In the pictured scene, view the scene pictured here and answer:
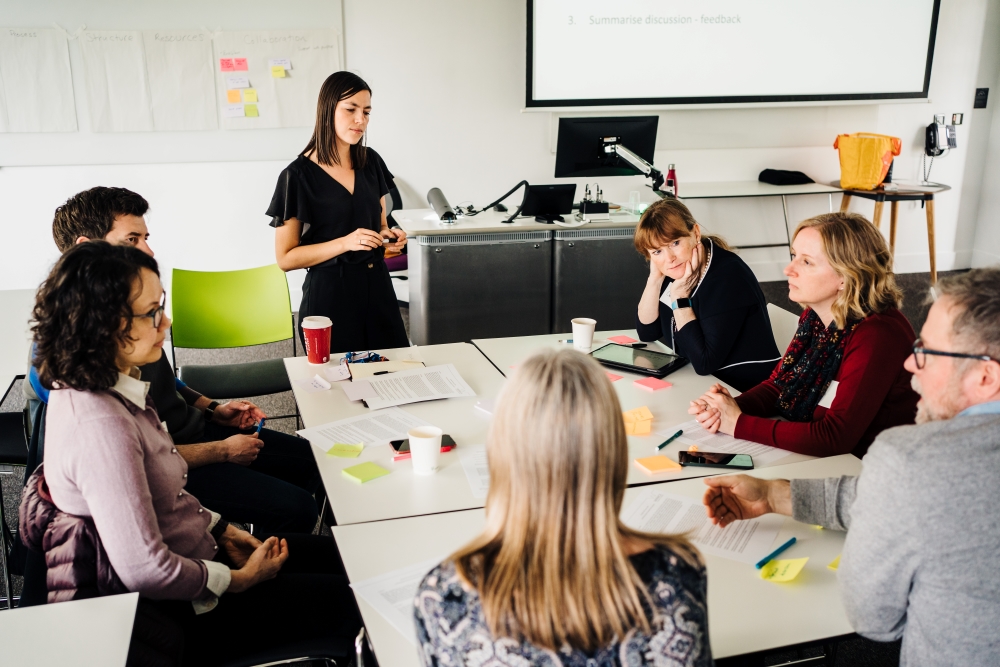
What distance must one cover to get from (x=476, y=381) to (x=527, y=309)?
176 cm

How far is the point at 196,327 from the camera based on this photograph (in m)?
3.13

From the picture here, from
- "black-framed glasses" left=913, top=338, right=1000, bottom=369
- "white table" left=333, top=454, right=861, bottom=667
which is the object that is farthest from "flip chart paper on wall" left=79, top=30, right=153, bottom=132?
"black-framed glasses" left=913, top=338, right=1000, bottom=369

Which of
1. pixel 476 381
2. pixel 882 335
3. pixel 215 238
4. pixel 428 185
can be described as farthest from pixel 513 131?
pixel 882 335

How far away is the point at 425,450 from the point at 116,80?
12.8 ft

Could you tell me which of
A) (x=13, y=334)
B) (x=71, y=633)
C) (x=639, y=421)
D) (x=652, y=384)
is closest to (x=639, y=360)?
(x=652, y=384)

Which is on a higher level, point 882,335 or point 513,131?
point 513,131

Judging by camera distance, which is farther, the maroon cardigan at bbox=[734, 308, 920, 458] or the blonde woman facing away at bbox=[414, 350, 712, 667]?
the maroon cardigan at bbox=[734, 308, 920, 458]

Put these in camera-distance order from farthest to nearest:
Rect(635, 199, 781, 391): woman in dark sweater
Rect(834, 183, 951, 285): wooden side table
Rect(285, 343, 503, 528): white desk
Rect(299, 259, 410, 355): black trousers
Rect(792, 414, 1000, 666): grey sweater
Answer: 1. Rect(834, 183, 951, 285): wooden side table
2. Rect(299, 259, 410, 355): black trousers
3. Rect(635, 199, 781, 391): woman in dark sweater
4. Rect(285, 343, 503, 528): white desk
5. Rect(792, 414, 1000, 666): grey sweater

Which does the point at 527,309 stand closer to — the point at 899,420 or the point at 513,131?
the point at 513,131

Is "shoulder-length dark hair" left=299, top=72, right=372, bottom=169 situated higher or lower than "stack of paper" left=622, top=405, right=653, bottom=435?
higher

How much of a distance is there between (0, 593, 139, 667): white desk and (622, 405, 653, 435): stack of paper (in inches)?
44.4

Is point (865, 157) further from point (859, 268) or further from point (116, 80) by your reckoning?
point (116, 80)

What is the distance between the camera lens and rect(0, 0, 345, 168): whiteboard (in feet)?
14.6

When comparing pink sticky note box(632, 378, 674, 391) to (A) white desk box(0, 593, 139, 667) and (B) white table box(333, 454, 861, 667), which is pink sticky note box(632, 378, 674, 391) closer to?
(B) white table box(333, 454, 861, 667)
